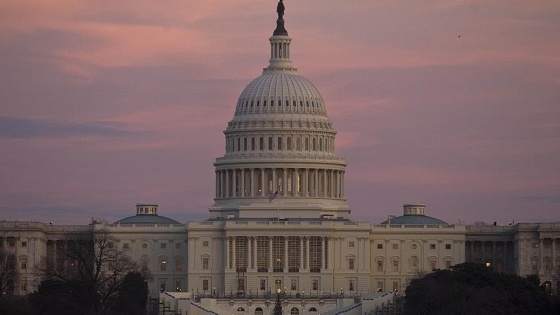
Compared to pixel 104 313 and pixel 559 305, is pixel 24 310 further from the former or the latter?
pixel 559 305

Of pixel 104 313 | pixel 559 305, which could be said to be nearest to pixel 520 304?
pixel 559 305

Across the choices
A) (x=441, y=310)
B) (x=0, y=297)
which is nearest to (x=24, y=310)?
(x=0, y=297)

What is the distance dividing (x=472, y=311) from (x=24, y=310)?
3355cm

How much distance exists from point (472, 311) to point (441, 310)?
6.20m

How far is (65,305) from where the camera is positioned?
19700cm

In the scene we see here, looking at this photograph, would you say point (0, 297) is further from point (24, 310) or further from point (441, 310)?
point (441, 310)

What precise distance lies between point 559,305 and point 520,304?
334 centimetres

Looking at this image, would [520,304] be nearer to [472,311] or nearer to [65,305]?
[472,311]

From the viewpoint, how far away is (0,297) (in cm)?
19600

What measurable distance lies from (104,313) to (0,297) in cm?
802

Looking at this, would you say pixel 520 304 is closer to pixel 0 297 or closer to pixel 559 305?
pixel 559 305

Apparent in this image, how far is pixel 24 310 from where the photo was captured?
18650cm

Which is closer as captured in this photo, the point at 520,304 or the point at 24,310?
the point at 24,310

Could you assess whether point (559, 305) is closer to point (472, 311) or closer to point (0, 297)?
point (472, 311)
